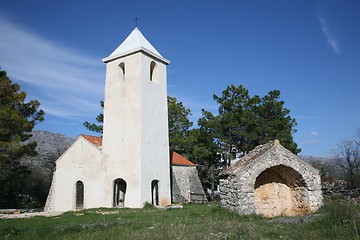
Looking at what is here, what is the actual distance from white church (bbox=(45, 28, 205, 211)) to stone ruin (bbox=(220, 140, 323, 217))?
7.76 meters

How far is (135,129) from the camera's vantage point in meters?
19.6

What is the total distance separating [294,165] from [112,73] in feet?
47.9

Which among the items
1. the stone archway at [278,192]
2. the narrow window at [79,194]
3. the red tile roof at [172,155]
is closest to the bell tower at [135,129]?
the red tile roof at [172,155]

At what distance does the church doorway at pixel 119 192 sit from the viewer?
2001 cm

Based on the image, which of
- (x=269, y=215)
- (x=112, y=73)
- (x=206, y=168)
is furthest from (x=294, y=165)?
(x=206, y=168)

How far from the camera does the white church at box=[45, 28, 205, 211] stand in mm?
19375

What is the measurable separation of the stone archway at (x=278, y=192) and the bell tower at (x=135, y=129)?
8.21 m

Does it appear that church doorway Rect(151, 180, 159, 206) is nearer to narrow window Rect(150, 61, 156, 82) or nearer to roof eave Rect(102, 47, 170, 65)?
narrow window Rect(150, 61, 156, 82)

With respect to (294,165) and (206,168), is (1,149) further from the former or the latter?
(206,168)

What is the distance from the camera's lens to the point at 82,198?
70.6ft

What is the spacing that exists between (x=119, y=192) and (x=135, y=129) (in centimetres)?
469

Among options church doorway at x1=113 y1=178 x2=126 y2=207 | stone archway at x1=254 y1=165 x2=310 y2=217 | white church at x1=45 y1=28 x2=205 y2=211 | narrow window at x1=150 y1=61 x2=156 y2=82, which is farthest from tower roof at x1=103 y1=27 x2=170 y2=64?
stone archway at x1=254 y1=165 x2=310 y2=217

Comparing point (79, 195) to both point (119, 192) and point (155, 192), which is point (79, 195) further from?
point (155, 192)

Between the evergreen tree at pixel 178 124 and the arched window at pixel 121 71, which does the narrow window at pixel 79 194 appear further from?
the evergreen tree at pixel 178 124
